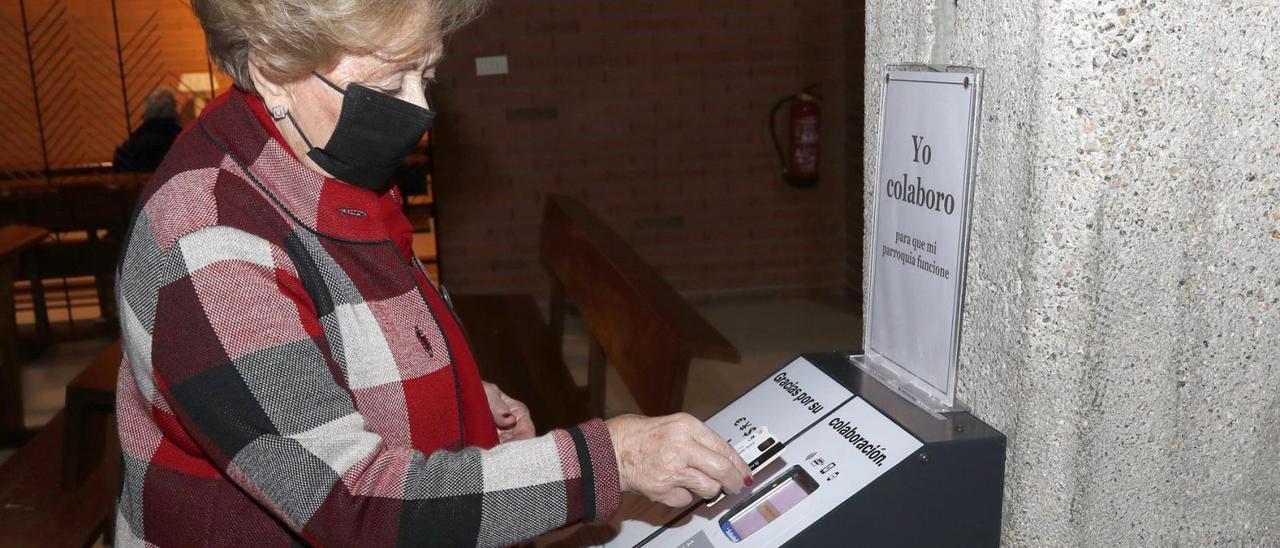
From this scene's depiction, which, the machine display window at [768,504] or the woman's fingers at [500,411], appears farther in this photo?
the woman's fingers at [500,411]

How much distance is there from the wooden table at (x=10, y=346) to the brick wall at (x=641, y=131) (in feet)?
7.19

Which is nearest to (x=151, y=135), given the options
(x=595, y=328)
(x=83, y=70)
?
(x=83, y=70)

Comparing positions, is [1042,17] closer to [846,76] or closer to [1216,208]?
[1216,208]

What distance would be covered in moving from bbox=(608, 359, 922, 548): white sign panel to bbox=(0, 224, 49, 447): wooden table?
12.1 ft

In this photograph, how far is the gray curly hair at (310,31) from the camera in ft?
3.38

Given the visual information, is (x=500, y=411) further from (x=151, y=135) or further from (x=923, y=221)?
(x=151, y=135)

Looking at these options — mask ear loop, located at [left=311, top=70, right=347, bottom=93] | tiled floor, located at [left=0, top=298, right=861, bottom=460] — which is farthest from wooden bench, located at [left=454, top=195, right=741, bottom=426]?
mask ear loop, located at [left=311, top=70, right=347, bottom=93]

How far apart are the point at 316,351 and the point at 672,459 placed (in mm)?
345

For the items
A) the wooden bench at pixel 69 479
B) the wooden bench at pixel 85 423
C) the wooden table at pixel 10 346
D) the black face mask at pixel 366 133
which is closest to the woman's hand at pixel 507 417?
the black face mask at pixel 366 133

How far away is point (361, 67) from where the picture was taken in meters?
1.10

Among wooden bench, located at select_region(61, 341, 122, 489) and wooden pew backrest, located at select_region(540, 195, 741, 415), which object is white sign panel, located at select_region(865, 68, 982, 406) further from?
wooden bench, located at select_region(61, 341, 122, 489)

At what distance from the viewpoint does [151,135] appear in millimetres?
5387

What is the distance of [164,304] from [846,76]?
5.56 meters

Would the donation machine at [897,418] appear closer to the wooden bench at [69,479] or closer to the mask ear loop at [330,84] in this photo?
the mask ear loop at [330,84]
